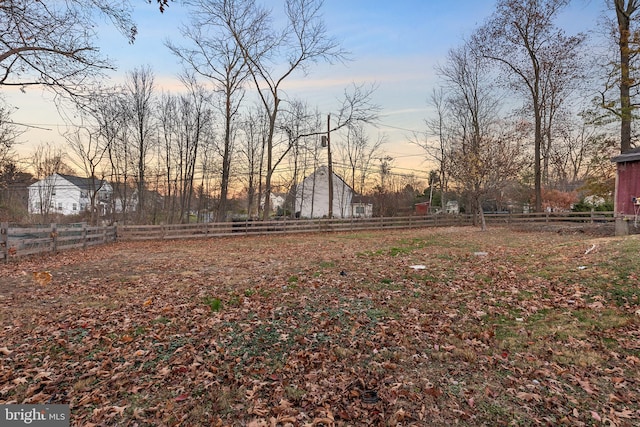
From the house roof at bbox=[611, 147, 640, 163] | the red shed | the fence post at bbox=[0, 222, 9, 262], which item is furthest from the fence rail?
the house roof at bbox=[611, 147, 640, 163]

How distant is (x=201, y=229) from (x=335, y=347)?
15498 mm

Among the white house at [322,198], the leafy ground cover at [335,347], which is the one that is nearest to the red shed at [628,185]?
the leafy ground cover at [335,347]

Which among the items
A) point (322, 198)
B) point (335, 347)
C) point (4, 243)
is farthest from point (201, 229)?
point (322, 198)

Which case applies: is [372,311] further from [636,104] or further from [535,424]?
[636,104]

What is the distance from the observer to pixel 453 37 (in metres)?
23.7

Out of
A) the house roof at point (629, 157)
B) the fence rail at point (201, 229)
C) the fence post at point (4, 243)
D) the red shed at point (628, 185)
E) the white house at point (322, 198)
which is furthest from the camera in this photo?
the white house at point (322, 198)

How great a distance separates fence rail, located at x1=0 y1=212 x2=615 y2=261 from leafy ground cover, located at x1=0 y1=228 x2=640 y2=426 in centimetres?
397

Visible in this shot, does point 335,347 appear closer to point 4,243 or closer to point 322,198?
point 4,243

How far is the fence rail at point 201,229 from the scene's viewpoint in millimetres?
10266

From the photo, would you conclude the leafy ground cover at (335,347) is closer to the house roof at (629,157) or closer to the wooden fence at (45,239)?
the wooden fence at (45,239)

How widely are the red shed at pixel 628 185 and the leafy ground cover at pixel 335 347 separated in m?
8.01

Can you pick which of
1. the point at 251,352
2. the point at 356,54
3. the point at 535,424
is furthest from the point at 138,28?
the point at 356,54

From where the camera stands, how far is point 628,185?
1345 centimetres

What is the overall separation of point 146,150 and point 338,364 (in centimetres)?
2707
